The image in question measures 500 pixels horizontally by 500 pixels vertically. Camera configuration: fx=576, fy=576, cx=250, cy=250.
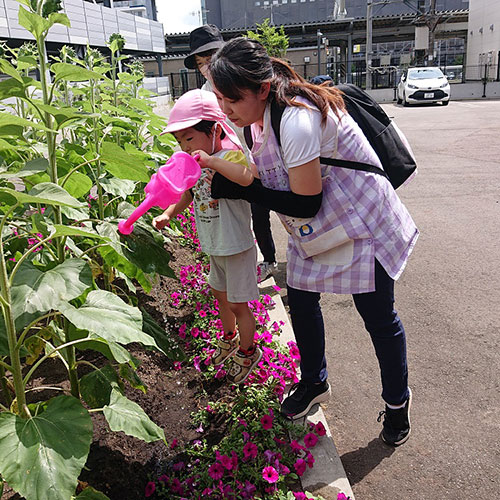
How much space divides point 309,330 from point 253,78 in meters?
1.12

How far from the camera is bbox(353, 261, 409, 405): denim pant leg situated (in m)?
2.25

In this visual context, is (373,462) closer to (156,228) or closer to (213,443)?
(213,443)

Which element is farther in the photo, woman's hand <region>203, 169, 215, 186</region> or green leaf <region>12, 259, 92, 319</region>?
woman's hand <region>203, 169, 215, 186</region>

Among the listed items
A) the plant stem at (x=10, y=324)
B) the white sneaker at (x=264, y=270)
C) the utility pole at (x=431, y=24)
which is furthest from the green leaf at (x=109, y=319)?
the utility pole at (x=431, y=24)

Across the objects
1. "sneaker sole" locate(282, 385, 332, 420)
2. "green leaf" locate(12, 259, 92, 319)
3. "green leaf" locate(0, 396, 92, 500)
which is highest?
"green leaf" locate(12, 259, 92, 319)

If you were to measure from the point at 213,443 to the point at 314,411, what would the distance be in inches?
20.7

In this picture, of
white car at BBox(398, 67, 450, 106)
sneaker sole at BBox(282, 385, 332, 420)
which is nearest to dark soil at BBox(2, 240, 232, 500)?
sneaker sole at BBox(282, 385, 332, 420)

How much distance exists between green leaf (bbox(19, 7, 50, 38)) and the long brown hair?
1.84 ft

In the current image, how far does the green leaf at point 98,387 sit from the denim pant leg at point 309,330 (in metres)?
0.87

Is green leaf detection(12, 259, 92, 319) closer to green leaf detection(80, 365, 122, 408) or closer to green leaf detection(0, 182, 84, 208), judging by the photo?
green leaf detection(0, 182, 84, 208)

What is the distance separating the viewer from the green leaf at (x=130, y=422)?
1551 millimetres

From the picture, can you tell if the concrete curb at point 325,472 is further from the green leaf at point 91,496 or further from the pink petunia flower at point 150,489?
the green leaf at point 91,496

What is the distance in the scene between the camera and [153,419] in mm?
2492

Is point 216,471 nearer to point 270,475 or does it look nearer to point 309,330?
point 270,475
